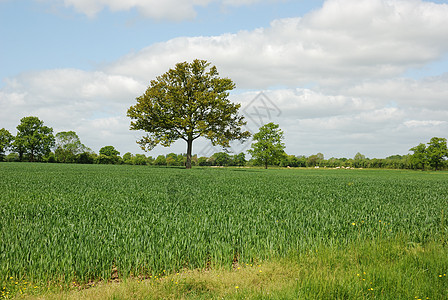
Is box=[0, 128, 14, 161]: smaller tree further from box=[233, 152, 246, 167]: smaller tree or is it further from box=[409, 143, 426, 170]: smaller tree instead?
box=[409, 143, 426, 170]: smaller tree

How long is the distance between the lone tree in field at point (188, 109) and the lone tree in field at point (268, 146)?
18616mm

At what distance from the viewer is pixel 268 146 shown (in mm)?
61250

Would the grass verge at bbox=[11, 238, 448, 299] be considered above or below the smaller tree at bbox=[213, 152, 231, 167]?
below

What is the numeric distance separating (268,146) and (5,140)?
7036 cm

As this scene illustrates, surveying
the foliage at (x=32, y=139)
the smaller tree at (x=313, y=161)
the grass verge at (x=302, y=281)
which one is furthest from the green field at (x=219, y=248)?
the smaller tree at (x=313, y=161)

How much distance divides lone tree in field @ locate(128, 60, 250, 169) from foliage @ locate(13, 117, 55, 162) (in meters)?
49.5

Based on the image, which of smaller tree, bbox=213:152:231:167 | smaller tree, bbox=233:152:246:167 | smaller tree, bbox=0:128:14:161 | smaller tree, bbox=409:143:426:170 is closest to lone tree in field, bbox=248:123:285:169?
smaller tree, bbox=213:152:231:167

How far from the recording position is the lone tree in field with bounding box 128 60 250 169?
3992cm

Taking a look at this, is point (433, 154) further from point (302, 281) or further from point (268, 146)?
point (302, 281)

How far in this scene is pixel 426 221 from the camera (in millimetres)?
7301

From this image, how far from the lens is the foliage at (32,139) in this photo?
74.7 meters

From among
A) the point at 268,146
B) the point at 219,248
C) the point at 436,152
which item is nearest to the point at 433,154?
the point at 436,152

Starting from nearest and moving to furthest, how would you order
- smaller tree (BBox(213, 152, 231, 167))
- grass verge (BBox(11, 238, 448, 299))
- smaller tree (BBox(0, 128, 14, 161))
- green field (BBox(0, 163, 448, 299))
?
grass verge (BBox(11, 238, 448, 299)) → green field (BBox(0, 163, 448, 299)) → smaller tree (BBox(213, 152, 231, 167)) → smaller tree (BBox(0, 128, 14, 161))

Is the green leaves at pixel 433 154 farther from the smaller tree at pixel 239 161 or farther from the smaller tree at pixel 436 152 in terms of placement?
the smaller tree at pixel 239 161
